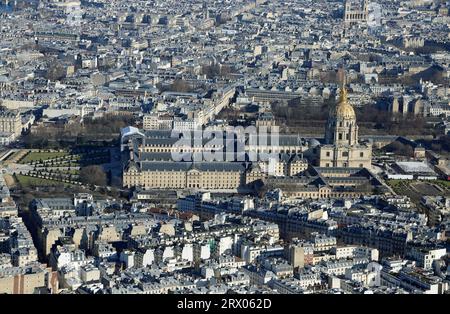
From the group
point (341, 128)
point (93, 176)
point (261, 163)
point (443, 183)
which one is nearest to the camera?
point (93, 176)

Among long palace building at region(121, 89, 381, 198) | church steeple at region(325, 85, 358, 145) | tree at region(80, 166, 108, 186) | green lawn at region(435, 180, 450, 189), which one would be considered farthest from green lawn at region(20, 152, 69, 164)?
green lawn at region(435, 180, 450, 189)

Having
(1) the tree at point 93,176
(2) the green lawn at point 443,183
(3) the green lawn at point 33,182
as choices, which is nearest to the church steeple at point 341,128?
(2) the green lawn at point 443,183

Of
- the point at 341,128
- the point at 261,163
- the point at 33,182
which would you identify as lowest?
the point at 33,182

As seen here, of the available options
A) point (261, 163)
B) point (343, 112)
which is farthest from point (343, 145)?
point (261, 163)

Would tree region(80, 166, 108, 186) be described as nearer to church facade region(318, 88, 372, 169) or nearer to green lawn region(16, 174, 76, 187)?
green lawn region(16, 174, 76, 187)

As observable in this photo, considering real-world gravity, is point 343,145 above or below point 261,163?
above

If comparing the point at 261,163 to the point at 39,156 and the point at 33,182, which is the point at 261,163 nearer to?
the point at 33,182

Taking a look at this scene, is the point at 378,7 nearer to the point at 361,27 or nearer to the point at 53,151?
the point at 361,27
